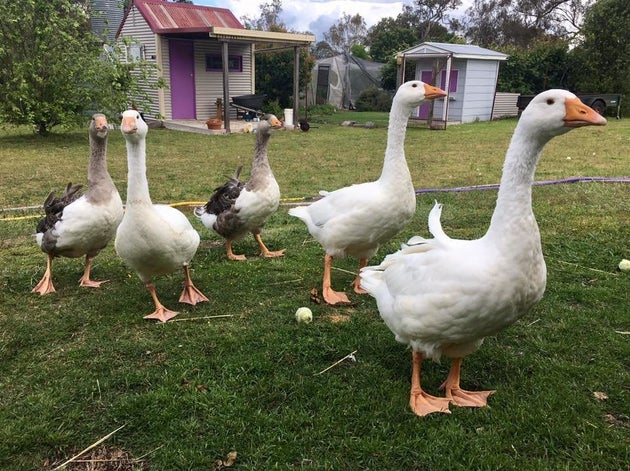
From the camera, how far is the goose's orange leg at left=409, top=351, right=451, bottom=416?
10.1 feet

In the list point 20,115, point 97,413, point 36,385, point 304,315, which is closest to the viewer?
point 97,413

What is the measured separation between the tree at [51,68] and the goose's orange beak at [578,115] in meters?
16.1

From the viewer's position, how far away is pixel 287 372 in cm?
354

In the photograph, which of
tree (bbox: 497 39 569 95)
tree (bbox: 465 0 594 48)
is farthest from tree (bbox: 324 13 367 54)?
tree (bbox: 497 39 569 95)

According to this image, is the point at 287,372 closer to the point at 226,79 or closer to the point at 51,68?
the point at 51,68

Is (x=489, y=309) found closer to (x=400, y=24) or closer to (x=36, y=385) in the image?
(x=36, y=385)

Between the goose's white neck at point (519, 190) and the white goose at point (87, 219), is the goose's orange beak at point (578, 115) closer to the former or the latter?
the goose's white neck at point (519, 190)

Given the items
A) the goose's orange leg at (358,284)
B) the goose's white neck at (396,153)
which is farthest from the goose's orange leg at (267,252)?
the goose's white neck at (396,153)

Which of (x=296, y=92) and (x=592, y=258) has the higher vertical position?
(x=296, y=92)

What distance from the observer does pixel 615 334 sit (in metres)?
3.84

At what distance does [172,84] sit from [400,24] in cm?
4543

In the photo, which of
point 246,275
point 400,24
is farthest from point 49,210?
point 400,24

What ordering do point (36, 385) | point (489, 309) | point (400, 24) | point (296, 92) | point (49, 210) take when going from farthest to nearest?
point (400, 24) < point (296, 92) < point (49, 210) < point (36, 385) < point (489, 309)

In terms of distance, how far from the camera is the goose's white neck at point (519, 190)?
107 inches
